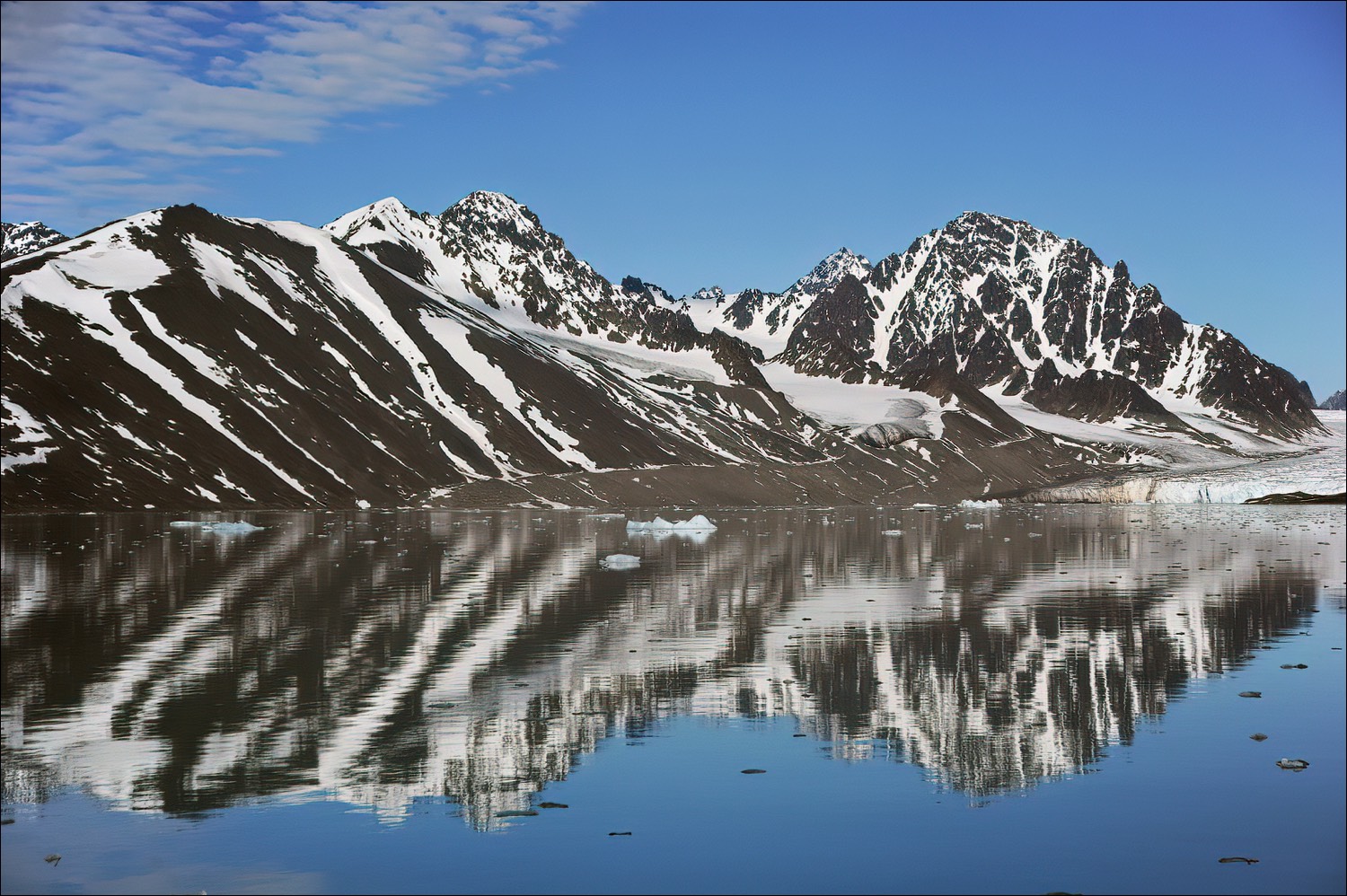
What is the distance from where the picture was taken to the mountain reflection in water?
22.3 meters

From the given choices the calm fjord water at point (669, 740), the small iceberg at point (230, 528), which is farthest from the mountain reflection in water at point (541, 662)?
the small iceberg at point (230, 528)

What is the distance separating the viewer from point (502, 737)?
2427 cm

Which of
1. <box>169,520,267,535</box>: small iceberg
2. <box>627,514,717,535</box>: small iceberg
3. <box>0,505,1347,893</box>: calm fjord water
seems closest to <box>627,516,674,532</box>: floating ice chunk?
<box>627,514,717,535</box>: small iceberg

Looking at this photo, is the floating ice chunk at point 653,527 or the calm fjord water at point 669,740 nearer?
the calm fjord water at point 669,740

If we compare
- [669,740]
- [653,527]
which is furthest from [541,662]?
[653,527]

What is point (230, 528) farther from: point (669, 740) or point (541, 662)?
point (669, 740)

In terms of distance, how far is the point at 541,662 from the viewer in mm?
33469

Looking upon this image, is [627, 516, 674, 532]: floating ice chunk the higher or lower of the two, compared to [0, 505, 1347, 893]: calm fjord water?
higher

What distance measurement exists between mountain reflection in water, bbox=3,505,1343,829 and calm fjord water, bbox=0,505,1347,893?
0.14 metres

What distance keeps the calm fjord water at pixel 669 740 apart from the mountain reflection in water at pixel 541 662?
5.6 inches

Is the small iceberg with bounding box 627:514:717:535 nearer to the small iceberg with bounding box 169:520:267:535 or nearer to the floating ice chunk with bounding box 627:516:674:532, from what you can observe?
the floating ice chunk with bounding box 627:516:674:532

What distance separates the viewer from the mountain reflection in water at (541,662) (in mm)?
22344

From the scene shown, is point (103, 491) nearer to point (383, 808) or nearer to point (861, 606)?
point (861, 606)

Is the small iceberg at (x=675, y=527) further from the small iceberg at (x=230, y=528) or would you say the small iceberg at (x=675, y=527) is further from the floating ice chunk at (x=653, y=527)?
the small iceberg at (x=230, y=528)
